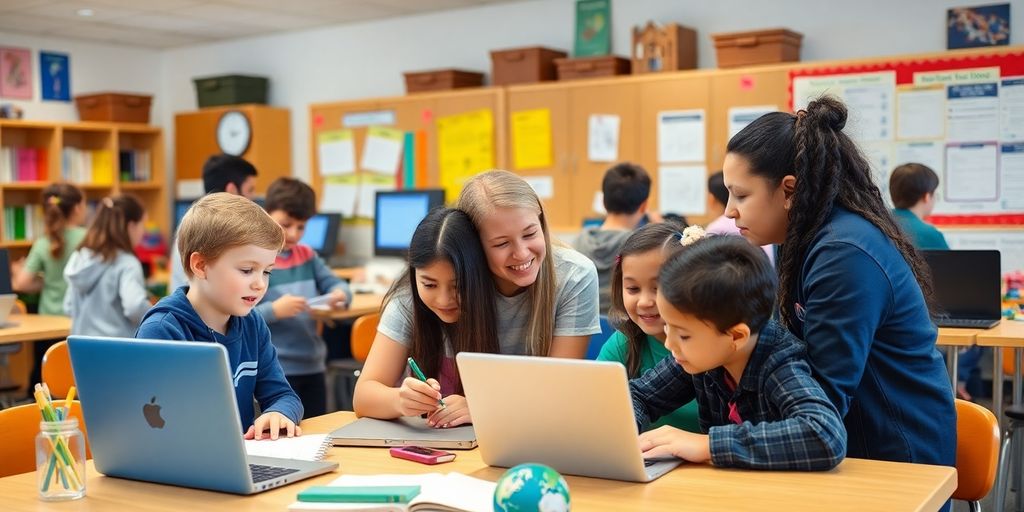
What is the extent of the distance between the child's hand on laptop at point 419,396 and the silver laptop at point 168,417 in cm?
27

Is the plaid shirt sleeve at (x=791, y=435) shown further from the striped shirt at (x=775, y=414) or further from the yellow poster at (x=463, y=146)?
the yellow poster at (x=463, y=146)

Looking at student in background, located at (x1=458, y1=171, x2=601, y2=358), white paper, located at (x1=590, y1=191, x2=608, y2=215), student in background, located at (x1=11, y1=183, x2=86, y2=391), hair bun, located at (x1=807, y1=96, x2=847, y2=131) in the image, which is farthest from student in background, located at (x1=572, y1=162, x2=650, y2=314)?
student in background, located at (x1=11, y1=183, x2=86, y2=391)

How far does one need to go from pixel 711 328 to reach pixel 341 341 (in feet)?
14.1

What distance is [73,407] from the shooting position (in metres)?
2.12

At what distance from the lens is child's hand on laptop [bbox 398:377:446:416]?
192 cm

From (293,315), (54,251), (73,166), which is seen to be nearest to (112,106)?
(73,166)

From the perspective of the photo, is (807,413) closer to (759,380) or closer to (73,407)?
(759,380)

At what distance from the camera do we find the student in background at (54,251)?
5434mm

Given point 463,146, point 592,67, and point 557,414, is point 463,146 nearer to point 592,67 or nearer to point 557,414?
point 592,67

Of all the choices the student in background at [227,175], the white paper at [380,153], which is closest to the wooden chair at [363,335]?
the student in background at [227,175]

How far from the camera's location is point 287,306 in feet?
11.3

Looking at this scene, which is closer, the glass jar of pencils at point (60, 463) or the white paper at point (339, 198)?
the glass jar of pencils at point (60, 463)

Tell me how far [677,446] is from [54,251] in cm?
466

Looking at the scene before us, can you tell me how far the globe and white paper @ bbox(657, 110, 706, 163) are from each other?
14.6 ft
